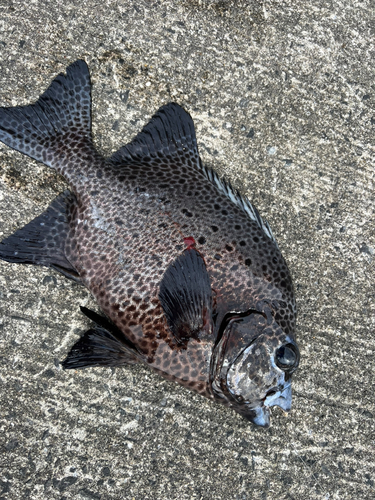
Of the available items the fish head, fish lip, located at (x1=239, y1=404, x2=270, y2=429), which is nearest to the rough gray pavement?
fish lip, located at (x1=239, y1=404, x2=270, y2=429)

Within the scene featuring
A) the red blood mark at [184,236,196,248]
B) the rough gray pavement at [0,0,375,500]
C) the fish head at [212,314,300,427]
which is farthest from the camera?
the rough gray pavement at [0,0,375,500]

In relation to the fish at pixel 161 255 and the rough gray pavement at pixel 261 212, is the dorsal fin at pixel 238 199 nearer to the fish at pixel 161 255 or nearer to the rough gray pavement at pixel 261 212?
the fish at pixel 161 255

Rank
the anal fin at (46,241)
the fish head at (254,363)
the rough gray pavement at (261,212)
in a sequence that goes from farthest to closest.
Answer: the rough gray pavement at (261,212) < the anal fin at (46,241) < the fish head at (254,363)

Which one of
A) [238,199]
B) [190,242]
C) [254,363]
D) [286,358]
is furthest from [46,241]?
[286,358]

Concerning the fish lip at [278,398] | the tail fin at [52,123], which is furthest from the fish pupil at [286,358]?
the tail fin at [52,123]

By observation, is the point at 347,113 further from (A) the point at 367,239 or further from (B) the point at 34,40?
(B) the point at 34,40

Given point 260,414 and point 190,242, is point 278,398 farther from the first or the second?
point 190,242

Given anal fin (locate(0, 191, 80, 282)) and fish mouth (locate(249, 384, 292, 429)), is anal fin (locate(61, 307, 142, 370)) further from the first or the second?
fish mouth (locate(249, 384, 292, 429))
